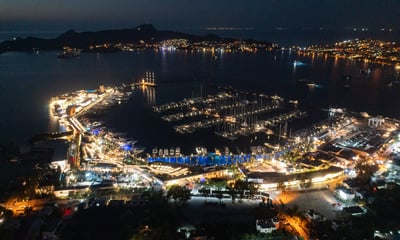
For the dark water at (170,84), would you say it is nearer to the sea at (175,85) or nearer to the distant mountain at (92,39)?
the sea at (175,85)

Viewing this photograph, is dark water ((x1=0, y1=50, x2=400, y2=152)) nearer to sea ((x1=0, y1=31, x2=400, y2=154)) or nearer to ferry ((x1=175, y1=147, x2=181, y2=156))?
→ sea ((x1=0, y1=31, x2=400, y2=154))

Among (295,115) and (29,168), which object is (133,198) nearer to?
(29,168)

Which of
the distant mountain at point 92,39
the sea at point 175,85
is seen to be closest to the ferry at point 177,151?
the sea at point 175,85

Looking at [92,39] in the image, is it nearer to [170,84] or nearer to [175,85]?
[170,84]

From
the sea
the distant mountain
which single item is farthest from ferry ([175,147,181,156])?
the distant mountain

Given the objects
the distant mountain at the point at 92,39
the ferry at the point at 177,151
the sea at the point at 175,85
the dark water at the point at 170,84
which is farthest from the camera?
the distant mountain at the point at 92,39
